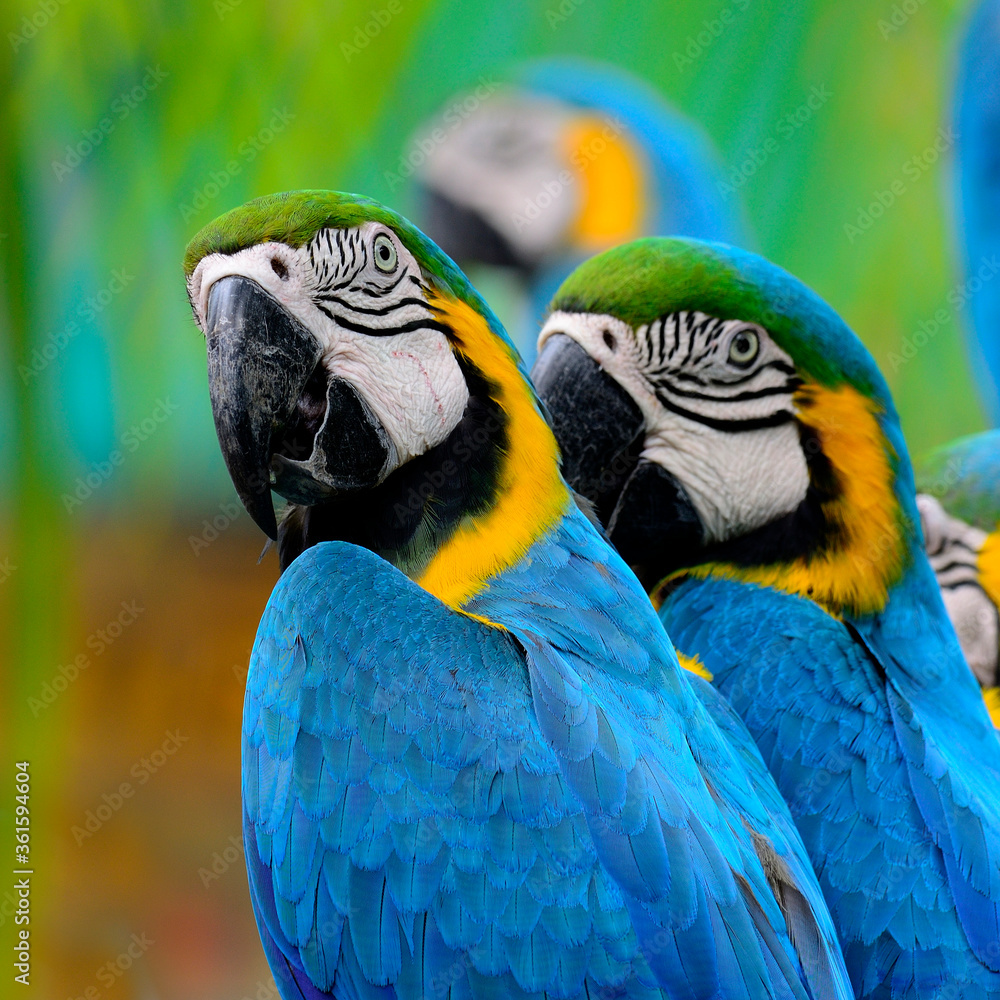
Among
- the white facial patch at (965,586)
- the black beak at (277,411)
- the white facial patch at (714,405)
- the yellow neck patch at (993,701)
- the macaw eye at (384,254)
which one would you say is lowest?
the yellow neck patch at (993,701)

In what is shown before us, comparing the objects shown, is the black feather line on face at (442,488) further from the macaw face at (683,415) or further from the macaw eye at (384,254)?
the macaw face at (683,415)

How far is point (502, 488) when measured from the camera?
88cm

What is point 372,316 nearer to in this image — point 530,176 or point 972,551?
point 972,551

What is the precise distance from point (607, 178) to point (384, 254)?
2.13m

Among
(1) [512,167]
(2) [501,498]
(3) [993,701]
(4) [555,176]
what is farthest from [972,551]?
(1) [512,167]

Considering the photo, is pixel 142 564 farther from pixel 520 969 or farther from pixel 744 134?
pixel 520 969

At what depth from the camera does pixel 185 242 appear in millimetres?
2689

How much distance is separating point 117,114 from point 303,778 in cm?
218

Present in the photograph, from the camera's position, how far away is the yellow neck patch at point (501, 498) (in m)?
0.86

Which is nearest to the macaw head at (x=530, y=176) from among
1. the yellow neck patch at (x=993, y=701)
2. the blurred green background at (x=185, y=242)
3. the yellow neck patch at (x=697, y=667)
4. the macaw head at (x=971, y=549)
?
the blurred green background at (x=185, y=242)

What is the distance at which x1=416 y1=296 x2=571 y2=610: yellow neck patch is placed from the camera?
34.0 inches

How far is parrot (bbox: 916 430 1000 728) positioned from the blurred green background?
164cm

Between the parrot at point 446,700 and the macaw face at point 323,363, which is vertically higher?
A: the macaw face at point 323,363

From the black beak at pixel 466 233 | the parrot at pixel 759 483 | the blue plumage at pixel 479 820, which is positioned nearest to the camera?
the blue plumage at pixel 479 820
